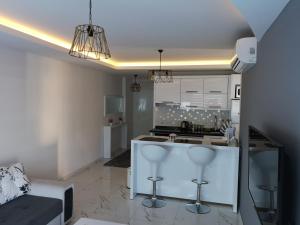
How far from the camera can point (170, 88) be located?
6773mm

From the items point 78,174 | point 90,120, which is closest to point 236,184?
point 78,174

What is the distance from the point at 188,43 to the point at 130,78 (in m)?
5.09

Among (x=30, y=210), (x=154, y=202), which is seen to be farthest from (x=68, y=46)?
(x=154, y=202)

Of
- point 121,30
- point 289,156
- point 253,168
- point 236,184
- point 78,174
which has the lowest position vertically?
point 78,174

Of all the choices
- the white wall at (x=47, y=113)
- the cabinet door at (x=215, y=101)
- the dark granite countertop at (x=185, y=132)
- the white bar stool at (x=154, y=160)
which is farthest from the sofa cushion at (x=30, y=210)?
the cabinet door at (x=215, y=101)

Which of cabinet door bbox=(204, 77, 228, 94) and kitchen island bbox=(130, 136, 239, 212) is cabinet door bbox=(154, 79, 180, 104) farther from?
kitchen island bbox=(130, 136, 239, 212)

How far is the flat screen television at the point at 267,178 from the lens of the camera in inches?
49.9

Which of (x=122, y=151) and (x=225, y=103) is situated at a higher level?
(x=225, y=103)

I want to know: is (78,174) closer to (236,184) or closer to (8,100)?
(8,100)

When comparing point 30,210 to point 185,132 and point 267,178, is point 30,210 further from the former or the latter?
point 185,132

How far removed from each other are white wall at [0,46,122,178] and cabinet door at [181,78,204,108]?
2.23 metres

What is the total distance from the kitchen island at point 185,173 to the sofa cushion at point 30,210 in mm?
1560

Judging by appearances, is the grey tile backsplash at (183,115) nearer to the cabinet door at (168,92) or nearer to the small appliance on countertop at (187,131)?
the small appliance on countertop at (187,131)

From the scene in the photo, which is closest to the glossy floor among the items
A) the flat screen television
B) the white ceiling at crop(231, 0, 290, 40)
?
the flat screen television
